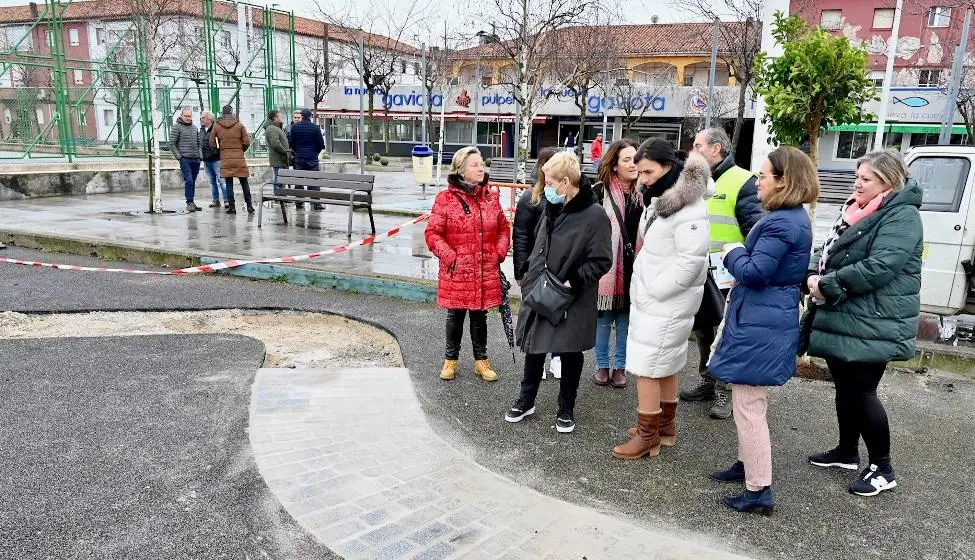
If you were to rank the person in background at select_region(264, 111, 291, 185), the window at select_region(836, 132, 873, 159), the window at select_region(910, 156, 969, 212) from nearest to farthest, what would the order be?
the window at select_region(910, 156, 969, 212), the person in background at select_region(264, 111, 291, 185), the window at select_region(836, 132, 873, 159)

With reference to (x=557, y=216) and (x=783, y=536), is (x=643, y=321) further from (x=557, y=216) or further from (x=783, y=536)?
(x=783, y=536)

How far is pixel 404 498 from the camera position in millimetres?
3373

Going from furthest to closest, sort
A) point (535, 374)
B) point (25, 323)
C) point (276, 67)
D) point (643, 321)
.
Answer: point (276, 67) → point (25, 323) → point (535, 374) → point (643, 321)

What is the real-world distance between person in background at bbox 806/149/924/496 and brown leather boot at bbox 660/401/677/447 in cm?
86

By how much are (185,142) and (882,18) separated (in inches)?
1524

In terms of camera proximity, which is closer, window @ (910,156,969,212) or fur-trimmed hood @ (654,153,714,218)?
fur-trimmed hood @ (654,153,714,218)

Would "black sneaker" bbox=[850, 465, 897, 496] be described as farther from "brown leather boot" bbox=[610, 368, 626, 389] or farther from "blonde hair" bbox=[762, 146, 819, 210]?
"brown leather boot" bbox=[610, 368, 626, 389]

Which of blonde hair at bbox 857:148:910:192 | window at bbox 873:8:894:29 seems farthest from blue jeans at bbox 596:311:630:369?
window at bbox 873:8:894:29

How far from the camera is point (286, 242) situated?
388 inches

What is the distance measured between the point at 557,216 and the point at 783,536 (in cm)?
210

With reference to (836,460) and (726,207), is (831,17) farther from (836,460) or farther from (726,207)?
(836,460)

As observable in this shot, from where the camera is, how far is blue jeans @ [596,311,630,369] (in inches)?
194

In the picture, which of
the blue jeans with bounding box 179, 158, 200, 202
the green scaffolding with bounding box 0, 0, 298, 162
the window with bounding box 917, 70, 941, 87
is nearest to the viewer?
the blue jeans with bounding box 179, 158, 200, 202

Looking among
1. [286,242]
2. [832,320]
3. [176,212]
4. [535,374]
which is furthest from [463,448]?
[176,212]
